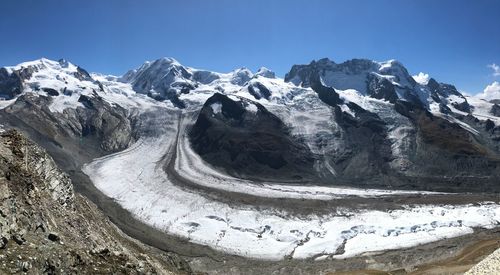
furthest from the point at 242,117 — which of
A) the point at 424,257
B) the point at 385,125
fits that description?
the point at 424,257

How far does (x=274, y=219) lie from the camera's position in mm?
74500

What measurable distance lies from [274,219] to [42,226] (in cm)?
5433

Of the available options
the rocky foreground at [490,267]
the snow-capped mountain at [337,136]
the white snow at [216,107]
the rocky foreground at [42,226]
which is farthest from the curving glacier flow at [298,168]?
the rocky foreground at [42,226]

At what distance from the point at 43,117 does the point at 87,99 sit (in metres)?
34.0

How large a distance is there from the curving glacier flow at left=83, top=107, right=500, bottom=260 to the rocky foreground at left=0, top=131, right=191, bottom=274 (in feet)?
113

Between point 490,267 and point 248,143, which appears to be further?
point 248,143

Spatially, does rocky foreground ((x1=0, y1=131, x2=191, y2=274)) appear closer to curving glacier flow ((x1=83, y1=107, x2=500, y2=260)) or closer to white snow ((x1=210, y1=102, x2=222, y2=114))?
curving glacier flow ((x1=83, y1=107, x2=500, y2=260))

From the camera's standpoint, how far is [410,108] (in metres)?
174

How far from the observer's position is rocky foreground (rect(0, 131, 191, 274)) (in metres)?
19.5

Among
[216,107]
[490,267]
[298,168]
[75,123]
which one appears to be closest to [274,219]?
[298,168]

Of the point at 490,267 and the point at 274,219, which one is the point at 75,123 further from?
the point at 490,267

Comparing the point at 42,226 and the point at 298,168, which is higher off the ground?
the point at 298,168

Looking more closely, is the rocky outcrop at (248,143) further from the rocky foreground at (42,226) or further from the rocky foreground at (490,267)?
the rocky foreground at (490,267)

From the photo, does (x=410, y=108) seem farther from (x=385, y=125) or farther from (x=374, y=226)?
(x=374, y=226)
